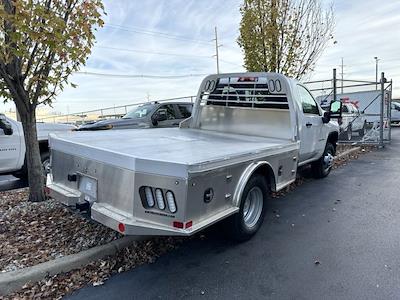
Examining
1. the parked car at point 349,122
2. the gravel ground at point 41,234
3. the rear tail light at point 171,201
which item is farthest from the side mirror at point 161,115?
the rear tail light at point 171,201

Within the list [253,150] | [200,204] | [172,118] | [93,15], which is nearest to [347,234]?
[253,150]

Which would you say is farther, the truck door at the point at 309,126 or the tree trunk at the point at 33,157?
the truck door at the point at 309,126

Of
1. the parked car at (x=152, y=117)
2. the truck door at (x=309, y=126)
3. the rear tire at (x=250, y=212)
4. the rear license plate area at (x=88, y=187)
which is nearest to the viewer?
the rear license plate area at (x=88, y=187)

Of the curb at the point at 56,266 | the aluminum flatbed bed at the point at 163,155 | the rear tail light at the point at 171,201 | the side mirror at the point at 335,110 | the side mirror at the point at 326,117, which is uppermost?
the side mirror at the point at 335,110

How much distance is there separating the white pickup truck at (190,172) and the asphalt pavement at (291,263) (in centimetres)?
40

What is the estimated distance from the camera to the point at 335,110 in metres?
7.33

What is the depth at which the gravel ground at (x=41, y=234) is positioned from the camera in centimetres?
380

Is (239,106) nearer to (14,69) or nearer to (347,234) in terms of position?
(347,234)

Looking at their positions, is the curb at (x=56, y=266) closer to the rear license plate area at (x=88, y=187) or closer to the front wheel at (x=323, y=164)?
the rear license plate area at (x=88, y=187)

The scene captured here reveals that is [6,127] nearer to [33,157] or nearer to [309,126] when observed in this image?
[33,157]

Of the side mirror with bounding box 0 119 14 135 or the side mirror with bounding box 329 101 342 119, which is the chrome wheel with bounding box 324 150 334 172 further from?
the side mirror with bounding box 0 119 14 135

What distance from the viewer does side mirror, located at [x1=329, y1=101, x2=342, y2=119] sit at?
23.9 ft

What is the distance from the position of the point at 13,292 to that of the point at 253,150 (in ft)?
9.13

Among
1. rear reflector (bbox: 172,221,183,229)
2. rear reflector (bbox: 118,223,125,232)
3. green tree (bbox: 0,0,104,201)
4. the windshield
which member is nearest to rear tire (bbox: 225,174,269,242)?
rear reflector (bbox: 172,221,183,229)
